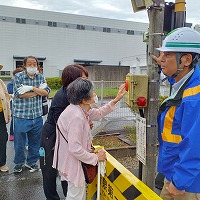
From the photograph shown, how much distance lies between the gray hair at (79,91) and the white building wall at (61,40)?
32341 mm

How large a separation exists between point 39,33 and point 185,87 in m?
37.9

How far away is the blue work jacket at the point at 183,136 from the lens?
1628 millimetres

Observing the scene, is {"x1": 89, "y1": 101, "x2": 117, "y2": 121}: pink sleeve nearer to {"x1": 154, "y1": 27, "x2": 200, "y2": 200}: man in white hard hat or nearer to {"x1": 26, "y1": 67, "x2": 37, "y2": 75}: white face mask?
{"x1": 154, "y1": 27, "x2": 200, "y2": 200}: man in white hard hat

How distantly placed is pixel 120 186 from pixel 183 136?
860 millimetres

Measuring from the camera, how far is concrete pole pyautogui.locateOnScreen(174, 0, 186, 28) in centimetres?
242

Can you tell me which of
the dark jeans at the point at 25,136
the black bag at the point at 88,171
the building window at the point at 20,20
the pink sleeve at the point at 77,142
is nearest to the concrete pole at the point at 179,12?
the pink sleeve at the point at 77,142

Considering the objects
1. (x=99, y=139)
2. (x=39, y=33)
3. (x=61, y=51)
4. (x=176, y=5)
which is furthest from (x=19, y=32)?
(x=176, y=5)

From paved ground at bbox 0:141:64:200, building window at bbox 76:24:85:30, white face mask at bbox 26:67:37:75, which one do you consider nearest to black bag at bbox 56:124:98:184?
paved ground at bbox 0:141:64:200

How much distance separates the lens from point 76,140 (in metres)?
2.22

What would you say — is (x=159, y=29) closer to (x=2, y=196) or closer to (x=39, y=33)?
(x=2, y=196)

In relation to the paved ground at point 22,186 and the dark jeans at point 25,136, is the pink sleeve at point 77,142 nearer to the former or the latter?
the paved ground at point 22,186

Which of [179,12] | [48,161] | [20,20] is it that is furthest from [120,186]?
[20,20]

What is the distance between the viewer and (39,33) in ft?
121

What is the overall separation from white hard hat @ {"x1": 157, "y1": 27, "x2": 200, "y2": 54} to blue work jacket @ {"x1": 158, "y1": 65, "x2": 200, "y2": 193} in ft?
0.65
